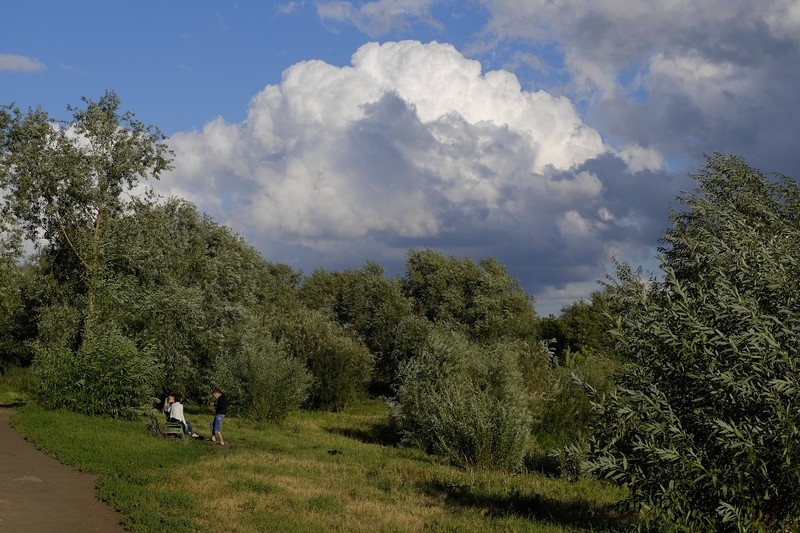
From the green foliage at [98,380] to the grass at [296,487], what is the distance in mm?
1062

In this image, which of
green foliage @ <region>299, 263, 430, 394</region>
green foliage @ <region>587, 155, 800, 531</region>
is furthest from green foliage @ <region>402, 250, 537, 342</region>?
green foliage @ <region>587, 155, 800, 531</region>

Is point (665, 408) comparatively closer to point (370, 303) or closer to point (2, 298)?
point (2, 298)

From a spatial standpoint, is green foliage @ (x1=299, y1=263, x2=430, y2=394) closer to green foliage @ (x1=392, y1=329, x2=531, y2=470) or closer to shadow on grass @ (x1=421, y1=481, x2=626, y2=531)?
green foliage @ (x1=392, y1=329, x2=531, y2=470)

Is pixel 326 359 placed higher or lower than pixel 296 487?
higher

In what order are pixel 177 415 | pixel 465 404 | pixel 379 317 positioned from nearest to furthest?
pixel 465 404 → pixel 177 415 → pixel 379 317

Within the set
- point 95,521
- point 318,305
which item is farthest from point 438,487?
point 318,305

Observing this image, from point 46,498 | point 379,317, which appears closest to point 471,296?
point 379,317

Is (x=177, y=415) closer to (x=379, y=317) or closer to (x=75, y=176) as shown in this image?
(x=75, y=176)

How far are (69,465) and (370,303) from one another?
50.1 m

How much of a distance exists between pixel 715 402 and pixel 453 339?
63.3 feet

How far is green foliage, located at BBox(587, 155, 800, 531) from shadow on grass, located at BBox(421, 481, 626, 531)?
12.5 ft

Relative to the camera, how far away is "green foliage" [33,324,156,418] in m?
28.2

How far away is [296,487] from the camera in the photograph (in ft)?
57.2

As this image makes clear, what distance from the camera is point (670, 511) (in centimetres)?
1071
